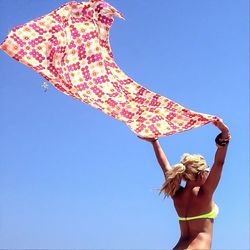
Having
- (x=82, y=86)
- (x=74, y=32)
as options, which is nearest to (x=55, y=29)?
(x=74, y=32)

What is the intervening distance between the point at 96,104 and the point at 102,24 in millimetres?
1810

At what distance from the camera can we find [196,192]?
7.15 metres

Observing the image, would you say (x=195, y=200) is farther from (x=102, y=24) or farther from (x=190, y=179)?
(x=102, y=24)

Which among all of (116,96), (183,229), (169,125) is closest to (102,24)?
(116,96)

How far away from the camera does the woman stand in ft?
22.9

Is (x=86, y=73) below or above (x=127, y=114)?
above

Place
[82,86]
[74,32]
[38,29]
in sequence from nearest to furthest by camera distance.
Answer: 1. [82,86]
2. [38,29]
3. [74,32]

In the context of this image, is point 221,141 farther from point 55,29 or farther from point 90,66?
point 55,29

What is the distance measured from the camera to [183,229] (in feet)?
23.8

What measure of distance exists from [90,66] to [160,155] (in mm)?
2197

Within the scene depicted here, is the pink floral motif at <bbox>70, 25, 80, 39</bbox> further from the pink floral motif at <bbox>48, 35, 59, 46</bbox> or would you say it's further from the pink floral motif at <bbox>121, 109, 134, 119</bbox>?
the pink floral motif at <bbox>121, 109, 134, 119</bbox>

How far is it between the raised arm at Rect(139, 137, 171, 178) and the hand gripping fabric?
0.12m

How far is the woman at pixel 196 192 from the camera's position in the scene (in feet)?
22.9

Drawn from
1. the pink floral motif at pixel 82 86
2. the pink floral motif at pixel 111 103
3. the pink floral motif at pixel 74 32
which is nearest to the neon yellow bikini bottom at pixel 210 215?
the pink floral motif at pixel 111 103
